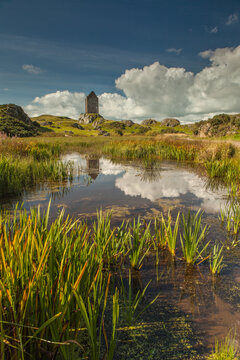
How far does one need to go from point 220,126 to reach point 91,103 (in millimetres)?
129750

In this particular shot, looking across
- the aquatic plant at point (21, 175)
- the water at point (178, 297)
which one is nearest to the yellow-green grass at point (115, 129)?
the aquatic plant at point (21, 175)

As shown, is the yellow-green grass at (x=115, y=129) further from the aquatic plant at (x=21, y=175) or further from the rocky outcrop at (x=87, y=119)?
the aquatic plant at (x=21, y=175)

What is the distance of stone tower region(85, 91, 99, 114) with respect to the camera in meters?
143

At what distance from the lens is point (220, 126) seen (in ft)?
99.7

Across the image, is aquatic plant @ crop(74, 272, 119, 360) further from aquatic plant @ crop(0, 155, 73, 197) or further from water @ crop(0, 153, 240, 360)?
aquatic plant @ crop(0, 155, 73, 197)

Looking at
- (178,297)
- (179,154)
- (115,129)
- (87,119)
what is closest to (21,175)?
(178,297)

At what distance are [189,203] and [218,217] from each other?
122 centimetres

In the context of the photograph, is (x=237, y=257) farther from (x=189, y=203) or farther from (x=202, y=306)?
(x=189, y=203)

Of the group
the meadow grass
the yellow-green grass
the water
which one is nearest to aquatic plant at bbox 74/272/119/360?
the water

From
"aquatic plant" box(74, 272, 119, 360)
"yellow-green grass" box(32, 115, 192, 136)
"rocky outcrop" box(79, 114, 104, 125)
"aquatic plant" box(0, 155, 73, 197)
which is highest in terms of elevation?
"rocky outcrop" box(79, 114, 104, 125)

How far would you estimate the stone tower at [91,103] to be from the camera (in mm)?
142875

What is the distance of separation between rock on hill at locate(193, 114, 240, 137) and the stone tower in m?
122

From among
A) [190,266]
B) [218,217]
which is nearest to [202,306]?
[190,266]

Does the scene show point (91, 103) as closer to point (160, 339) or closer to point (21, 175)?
point (21, 175)
